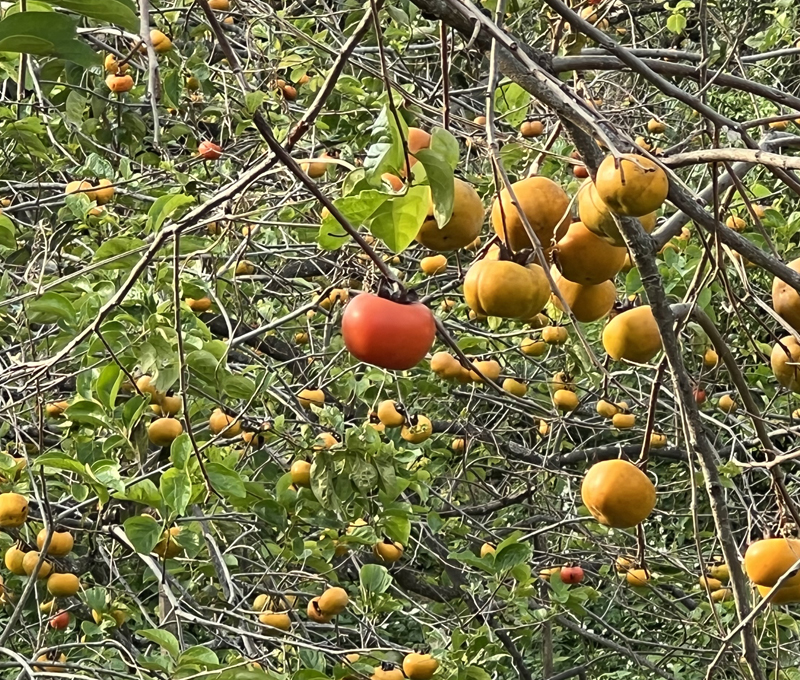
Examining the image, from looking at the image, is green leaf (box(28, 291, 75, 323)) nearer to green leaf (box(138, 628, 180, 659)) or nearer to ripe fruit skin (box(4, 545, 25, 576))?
green leaf (box(138, 628, 180, 659))

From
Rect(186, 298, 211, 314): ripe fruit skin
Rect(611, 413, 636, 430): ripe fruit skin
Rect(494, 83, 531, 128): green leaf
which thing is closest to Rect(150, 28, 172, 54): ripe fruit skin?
Rect(186, 298, 211, 314): ripe fruit skin

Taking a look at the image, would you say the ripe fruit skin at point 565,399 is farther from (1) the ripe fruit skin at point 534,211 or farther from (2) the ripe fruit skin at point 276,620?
(1) the ripe fruit skin at point 534,211

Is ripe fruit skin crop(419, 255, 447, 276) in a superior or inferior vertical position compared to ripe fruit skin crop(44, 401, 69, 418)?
superior

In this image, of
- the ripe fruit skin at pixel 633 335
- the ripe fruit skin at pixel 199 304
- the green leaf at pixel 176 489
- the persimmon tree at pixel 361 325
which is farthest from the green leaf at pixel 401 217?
the ripe fruit skin at pixel 199 304

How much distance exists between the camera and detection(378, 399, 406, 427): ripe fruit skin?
9.59ft

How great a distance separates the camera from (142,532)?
2.06 meters

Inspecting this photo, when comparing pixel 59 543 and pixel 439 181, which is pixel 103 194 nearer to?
pixel 59 543

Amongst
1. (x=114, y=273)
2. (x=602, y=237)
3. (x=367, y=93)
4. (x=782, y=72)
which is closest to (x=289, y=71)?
(x=367, y=93)

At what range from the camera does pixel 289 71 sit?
3627 mm

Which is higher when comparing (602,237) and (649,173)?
(649,173)

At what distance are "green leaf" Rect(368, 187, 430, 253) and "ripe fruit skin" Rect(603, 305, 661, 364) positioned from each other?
2.09 ft

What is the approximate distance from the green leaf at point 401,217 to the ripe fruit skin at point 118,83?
220 centimetres

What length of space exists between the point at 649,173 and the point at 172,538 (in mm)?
1607

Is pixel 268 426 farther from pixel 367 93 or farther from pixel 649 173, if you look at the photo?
pixel 649 173
